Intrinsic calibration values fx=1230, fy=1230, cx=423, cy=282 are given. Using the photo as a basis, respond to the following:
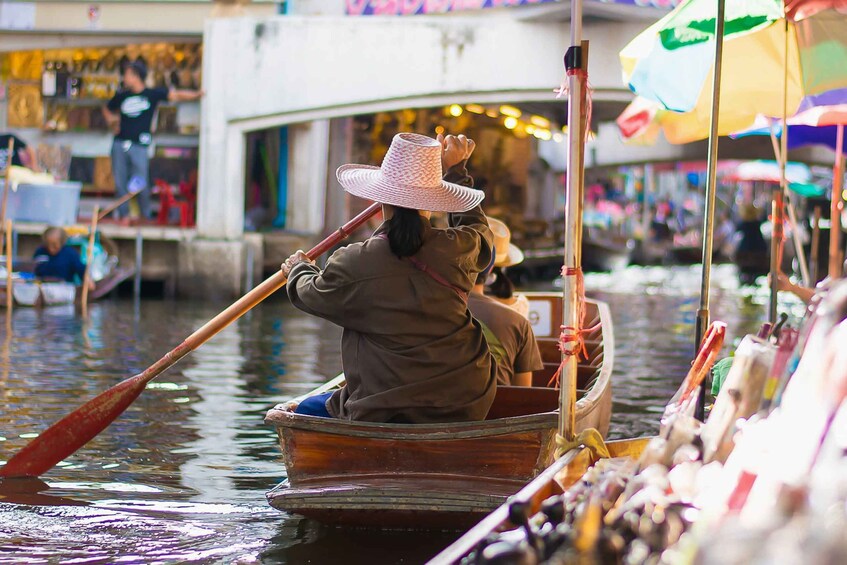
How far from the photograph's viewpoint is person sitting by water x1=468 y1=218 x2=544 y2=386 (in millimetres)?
5797

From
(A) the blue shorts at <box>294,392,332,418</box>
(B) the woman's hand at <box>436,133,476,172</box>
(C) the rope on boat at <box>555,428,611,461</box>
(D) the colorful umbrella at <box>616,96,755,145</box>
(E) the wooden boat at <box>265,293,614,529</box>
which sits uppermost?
(D) the colorful umbrella at <box>616,96,755,145</box>

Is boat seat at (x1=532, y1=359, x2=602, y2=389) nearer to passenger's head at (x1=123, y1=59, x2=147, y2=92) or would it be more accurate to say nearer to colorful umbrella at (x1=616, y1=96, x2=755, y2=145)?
colorful umbrella at (x1=616, y1=96, x2=755, y2=145)

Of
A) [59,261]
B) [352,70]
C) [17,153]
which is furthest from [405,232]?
[17,153]

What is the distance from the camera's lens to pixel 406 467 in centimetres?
485

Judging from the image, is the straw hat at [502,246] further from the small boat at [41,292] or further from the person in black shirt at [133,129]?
the person in black shirt at [133,129]

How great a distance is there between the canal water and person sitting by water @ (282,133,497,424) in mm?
571

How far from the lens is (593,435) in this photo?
4262mm

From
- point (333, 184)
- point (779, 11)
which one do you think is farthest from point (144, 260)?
point (779, 11)

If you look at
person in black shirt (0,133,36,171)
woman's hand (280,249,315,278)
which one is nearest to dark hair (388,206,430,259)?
woman's hand (280,249,315,278)

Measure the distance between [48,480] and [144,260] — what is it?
11268 mm

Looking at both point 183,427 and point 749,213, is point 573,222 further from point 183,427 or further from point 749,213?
point 749,213

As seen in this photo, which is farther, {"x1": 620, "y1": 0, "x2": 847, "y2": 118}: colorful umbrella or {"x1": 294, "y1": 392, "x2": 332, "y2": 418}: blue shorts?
{"x1": 620, "y1": 0, "x2": 847, "y2": 118}: colorful umbrella

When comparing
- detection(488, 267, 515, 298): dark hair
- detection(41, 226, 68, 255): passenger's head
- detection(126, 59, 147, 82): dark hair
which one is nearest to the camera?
detection(488, 267, 515, 298): dark hair

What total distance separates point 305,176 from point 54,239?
5.33m
